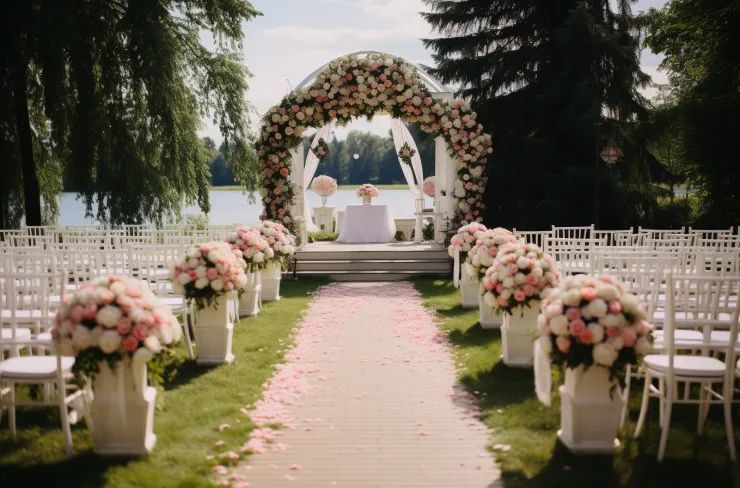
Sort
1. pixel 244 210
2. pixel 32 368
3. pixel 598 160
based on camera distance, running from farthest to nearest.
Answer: pixel 244 210, pixel 598 160, pixel 32 368

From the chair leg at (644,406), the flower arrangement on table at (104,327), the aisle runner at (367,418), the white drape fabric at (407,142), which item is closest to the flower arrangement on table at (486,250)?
the aisle runner at (367,418)

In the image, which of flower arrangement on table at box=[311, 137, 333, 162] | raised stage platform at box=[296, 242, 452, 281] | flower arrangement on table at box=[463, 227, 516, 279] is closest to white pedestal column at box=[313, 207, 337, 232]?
flower arrangement on table at box=[311, 137, 333, 162]

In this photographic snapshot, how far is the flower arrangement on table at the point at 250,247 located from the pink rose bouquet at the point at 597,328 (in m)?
4.76

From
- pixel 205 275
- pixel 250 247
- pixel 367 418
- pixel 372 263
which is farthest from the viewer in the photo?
pixel 372 263

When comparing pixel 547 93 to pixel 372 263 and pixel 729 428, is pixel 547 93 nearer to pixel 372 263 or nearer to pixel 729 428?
pixel 372 263

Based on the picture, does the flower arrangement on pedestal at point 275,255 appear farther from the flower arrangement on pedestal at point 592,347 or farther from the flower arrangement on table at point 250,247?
the flower arrangement on pedestal at point 592,347

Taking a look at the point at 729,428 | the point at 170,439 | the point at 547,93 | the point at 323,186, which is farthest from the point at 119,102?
the point at 729,428

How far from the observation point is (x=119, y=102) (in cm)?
1265

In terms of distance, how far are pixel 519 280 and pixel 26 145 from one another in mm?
10473

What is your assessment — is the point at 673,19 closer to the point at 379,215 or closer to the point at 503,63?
the point at 503,63

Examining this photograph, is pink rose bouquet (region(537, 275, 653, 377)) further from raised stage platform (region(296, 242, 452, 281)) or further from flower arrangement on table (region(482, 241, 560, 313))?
raised stage platform (region(296, 242, 452, 281))

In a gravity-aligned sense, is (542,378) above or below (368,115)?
below

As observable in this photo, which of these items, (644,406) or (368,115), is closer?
(644,406)

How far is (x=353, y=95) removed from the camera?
12688 mm
